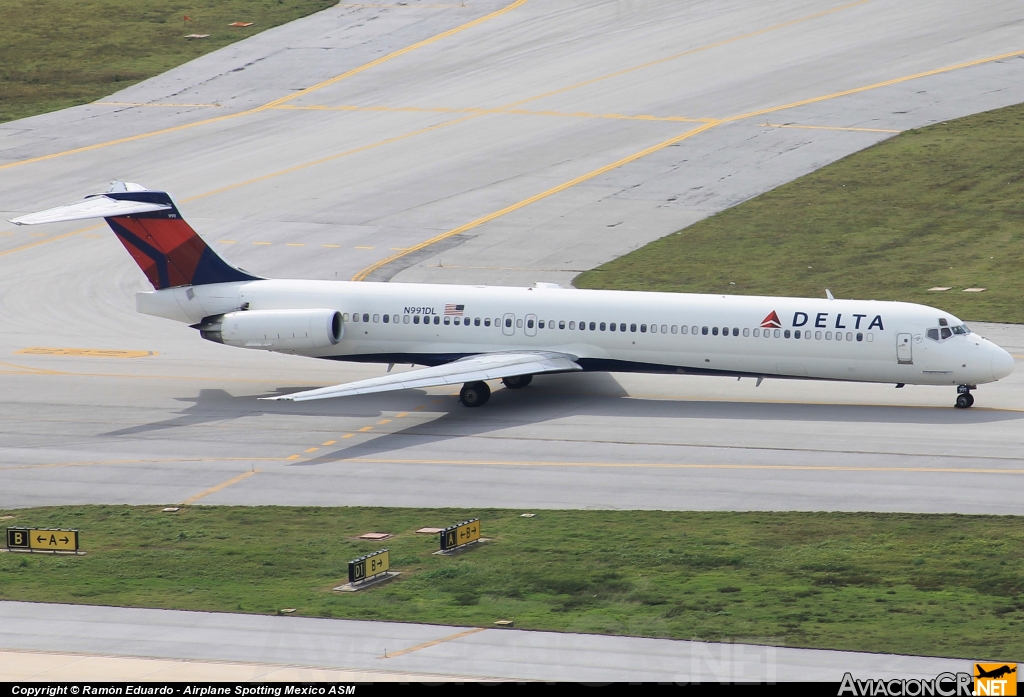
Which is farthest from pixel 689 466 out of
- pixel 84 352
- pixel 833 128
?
pixel 833 128

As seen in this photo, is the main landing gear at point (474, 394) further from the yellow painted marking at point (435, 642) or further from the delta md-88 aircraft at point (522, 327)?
the yellow painted marking at point (435, 642)

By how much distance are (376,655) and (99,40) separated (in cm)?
7860

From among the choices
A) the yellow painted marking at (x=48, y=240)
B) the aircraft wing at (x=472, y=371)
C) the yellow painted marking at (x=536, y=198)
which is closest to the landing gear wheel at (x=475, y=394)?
the aircraft wing at (x=472, y=371)

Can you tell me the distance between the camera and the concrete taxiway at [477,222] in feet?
118

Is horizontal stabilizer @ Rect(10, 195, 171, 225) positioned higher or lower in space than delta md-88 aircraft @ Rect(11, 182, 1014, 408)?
higher

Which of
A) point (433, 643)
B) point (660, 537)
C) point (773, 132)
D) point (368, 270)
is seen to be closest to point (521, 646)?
point (433, 643)

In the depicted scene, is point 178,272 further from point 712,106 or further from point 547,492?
point 712,106

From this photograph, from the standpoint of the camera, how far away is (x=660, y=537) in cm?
3019

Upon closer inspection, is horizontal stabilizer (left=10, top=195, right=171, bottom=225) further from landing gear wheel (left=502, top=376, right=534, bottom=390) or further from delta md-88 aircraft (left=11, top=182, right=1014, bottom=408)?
landing gear wheel (left=502, top=376, right=534, bottom=390)

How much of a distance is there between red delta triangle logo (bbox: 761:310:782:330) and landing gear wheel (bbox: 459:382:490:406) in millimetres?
8418

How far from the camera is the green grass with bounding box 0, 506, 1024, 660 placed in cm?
2466

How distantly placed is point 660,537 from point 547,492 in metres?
4.72

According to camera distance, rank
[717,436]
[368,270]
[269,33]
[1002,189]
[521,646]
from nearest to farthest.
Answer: [521,646]
[717,436]
[368,270]
[1002,189]
[269,33]

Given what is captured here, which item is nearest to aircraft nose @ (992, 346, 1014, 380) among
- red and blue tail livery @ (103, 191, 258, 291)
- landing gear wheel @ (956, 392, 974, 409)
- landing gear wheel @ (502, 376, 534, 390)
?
landing gear wheel @ (956, 392, 974, 409)
